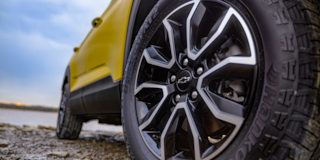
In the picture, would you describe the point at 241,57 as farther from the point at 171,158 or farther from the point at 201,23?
the point at 171,158

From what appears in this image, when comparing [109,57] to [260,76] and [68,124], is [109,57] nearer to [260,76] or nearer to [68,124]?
[260,76]

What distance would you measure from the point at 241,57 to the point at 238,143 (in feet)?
0.97

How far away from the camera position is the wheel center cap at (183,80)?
991 mm

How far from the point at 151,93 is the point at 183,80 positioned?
0.27 meters

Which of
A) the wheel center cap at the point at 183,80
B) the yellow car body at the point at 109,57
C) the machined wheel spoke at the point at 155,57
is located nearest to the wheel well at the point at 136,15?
the yellow car body at the point at 109,57

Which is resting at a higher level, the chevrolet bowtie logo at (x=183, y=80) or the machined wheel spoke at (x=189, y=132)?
the chevrolet bowtie logo at (x=183, y=80)

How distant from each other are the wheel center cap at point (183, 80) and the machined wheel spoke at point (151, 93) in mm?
46

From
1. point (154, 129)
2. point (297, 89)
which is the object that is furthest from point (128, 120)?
point (297, 89)

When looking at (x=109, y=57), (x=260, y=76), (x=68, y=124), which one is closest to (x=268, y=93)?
(x=260, y=76)

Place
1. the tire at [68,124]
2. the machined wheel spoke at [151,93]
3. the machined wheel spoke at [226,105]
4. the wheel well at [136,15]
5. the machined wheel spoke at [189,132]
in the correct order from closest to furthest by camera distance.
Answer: the machined wheel spoke at [226,105] → the machined wheel spoke at [189,132] → the machined wheel spoke at [151,93] → the wheel well at [136,15] → the tire at [68,124]

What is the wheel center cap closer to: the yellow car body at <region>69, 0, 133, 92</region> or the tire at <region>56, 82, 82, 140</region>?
the yellow car body at <region>69, 0, 133, 92</region>

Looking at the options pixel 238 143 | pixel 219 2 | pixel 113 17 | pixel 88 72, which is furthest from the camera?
pixel 88 72

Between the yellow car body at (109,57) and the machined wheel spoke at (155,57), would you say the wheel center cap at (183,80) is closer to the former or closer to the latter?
the machined wheel spoke at (155,57)

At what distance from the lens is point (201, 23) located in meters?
1.04
